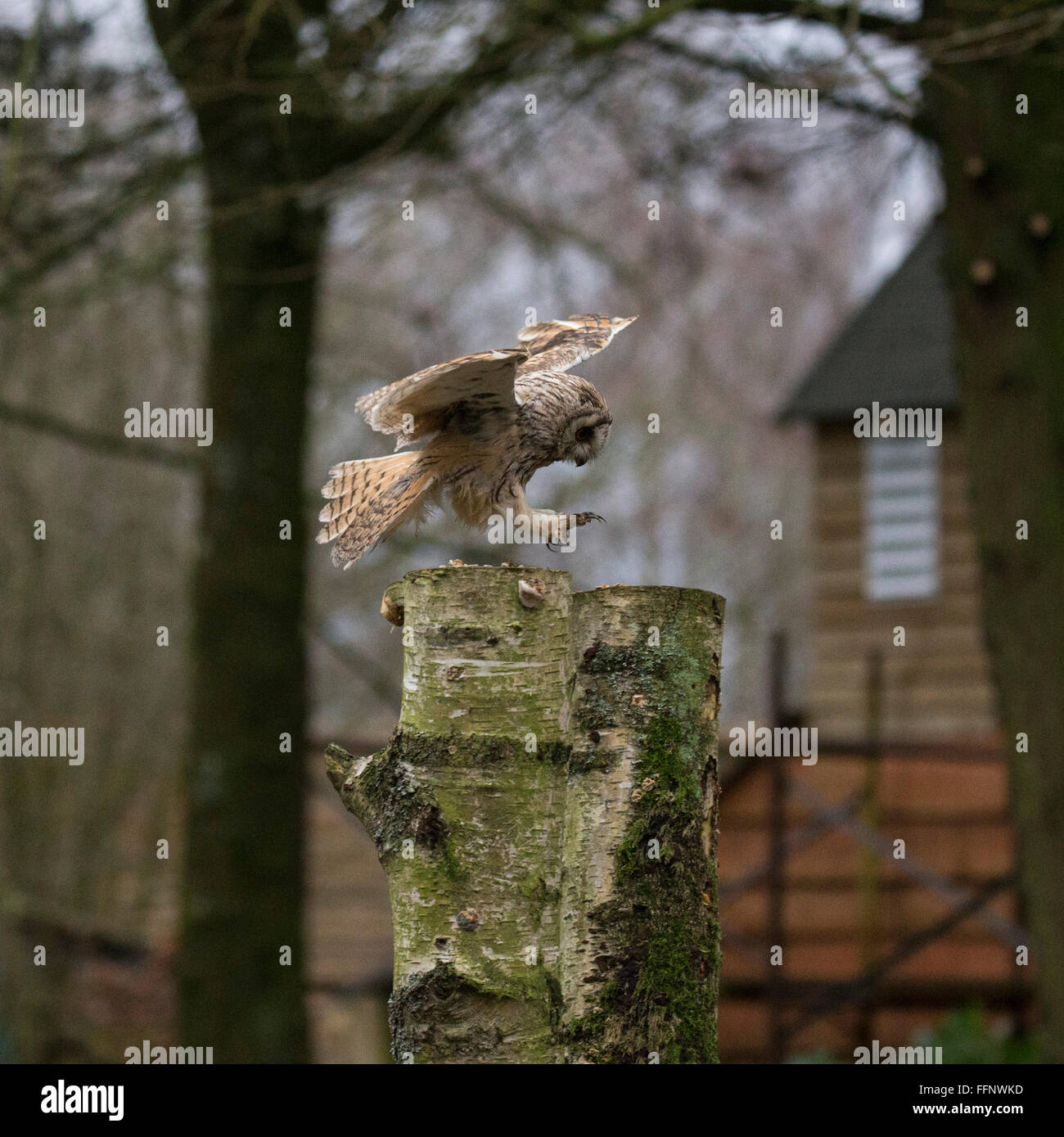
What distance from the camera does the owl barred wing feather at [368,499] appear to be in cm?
403

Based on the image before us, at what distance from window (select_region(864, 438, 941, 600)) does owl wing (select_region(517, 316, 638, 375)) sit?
12130mm

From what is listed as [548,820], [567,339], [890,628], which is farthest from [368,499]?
[890,628]

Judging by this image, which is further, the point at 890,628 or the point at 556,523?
the point at 890,628

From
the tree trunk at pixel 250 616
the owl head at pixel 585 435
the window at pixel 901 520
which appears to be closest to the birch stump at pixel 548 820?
the owl head at pixel 585 435

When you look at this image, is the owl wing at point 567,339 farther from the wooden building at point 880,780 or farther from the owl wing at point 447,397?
the wooden building at point 880,780

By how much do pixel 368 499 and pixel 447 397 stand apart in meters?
0.61

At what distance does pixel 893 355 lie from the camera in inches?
664

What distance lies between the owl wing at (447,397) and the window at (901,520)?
1345cm

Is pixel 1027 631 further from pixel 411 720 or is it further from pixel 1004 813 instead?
pixel 1004 813

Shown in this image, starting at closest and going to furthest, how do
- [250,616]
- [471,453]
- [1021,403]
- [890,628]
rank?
[471,453], [1021,403], [250,616], [890,628]

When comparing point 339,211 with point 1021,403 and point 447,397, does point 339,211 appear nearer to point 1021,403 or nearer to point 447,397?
point 1021,403

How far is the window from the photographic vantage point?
16828 millimetres

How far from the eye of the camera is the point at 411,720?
9.25 feet
